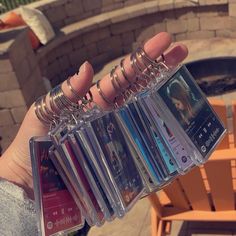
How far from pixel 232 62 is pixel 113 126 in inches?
152

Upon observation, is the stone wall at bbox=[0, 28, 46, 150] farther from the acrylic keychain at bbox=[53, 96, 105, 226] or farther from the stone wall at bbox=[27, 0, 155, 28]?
the acrylic keychain at bbox=[53, 96, 105, 226]

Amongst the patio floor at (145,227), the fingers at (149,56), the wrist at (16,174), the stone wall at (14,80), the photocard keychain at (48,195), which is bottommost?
the patio floor at (145,227)

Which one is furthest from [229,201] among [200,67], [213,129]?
[200,67]

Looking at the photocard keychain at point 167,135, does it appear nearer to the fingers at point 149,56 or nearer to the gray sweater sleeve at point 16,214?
the fingers at point 149,56

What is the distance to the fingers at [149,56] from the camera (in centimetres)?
115

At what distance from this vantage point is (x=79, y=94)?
1.10 meters

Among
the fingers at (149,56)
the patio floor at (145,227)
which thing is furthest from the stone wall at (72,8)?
the fingers at (149,56)

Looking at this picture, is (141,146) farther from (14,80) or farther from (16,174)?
(14,80)

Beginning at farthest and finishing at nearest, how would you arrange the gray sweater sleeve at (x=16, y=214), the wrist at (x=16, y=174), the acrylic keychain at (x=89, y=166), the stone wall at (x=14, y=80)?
the stone wall at (x=14, y=80)
the wrist at (x=16, y=174)
the gray sweater sleeve at (x=16, y=214)
the acrylic keychain at (x=89, y=166)

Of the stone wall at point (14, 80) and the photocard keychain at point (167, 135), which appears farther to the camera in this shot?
the stone wall at point (14, 80)

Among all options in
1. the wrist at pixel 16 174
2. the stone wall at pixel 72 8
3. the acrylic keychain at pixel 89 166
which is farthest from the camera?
the stone wall at pixel 72 8

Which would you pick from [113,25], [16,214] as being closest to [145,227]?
[16,214]

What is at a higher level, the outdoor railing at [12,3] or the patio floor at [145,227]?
the outdoor railing at [12,3]

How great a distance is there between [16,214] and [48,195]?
0.15m
